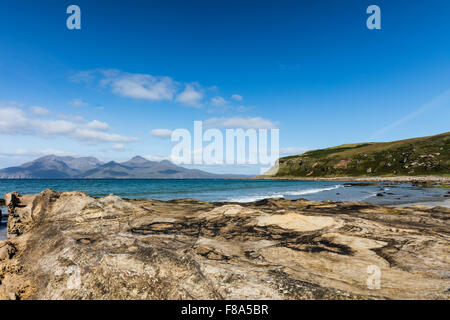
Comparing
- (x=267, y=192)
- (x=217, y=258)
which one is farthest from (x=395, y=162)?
(x=217, y=258)

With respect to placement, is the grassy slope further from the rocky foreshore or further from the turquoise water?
the rocky foreshore

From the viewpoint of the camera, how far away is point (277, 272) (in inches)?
235

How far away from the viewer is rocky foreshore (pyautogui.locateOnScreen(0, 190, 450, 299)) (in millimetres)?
5391

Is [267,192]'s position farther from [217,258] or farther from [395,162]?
[395,162]

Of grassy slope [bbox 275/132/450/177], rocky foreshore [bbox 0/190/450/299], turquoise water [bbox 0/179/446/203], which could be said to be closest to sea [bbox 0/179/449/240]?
turquoise water [bbox 0/179/446/203]

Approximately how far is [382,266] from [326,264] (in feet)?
5.31

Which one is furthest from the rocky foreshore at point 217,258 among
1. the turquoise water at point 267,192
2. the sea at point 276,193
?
the turquoise water at point 267,192

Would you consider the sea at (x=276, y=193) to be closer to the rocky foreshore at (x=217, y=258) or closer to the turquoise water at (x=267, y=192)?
the turquoise water at (x=267, y=192)

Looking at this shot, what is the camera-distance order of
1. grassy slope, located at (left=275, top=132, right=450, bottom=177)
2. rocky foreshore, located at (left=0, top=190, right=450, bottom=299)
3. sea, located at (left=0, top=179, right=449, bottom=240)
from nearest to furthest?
rocky foreshore, located at (left=0, top=190, right=450, bottom=299) < sea, located at (left=0, top=179, right=449, bottom=240) < grassy slope, located at (left=275, top=132, right=450, bottom=177)

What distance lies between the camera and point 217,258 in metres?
6.86

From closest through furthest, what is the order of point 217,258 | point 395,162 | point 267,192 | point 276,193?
point 217,258 → point 276,193 → point 267,192 → point 395,162

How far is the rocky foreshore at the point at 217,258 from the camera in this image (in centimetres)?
539

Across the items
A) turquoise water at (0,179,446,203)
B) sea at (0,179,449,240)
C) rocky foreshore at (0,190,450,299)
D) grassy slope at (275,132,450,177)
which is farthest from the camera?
grassy slope at (275,132,450,177)
